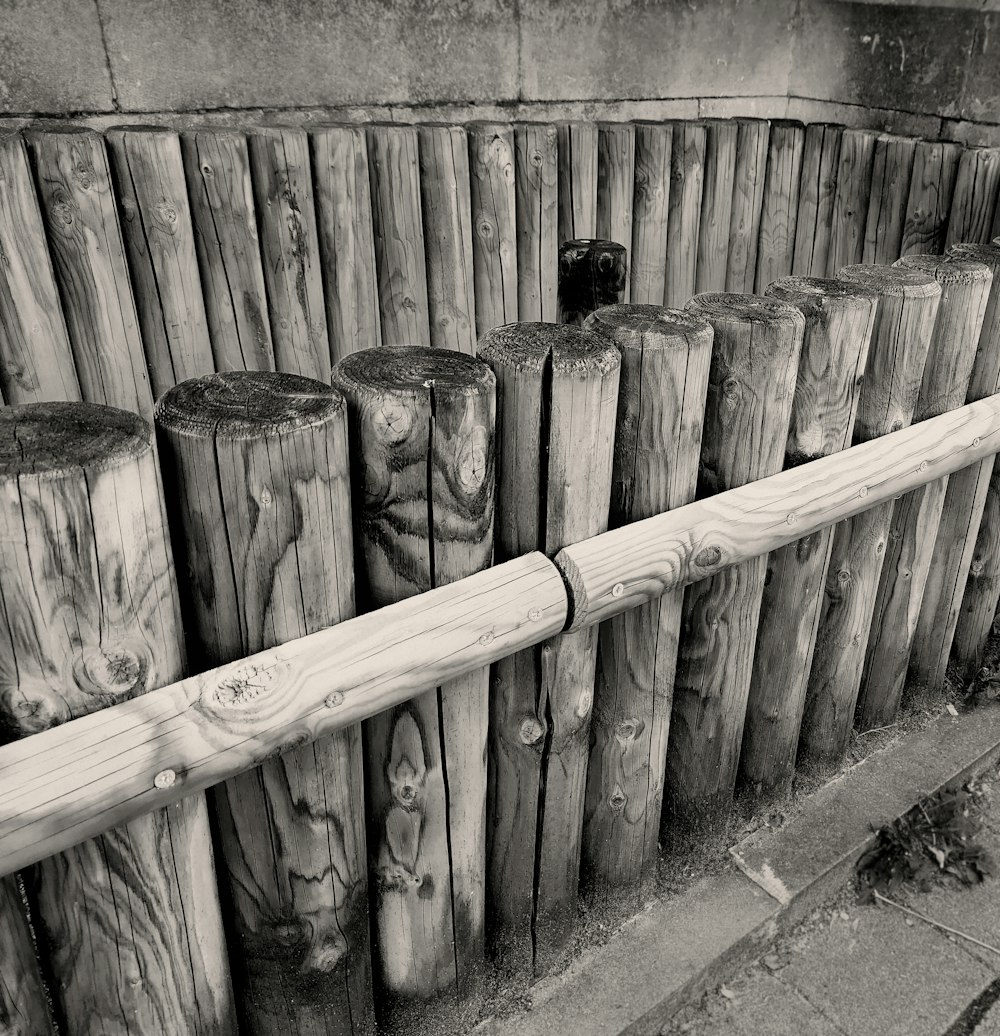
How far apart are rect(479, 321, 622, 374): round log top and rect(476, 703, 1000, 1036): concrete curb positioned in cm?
140

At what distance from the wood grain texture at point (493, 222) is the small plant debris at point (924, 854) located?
2710 mm

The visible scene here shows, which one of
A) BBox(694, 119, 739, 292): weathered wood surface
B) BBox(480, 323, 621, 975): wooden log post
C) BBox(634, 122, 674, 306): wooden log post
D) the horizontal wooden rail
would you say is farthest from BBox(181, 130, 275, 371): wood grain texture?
BBox(694, 119, 739, 292): weathered wood surface

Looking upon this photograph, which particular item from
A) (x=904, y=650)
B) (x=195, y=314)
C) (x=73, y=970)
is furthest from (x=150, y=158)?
(x=904, y=650)

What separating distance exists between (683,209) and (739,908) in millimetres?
3390

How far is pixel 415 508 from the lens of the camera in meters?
1.49

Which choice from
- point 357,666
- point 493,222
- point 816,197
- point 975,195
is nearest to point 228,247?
point 493,222

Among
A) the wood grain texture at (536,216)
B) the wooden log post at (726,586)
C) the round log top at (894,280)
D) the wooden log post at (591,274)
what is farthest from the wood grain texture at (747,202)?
the wooden log post at (726,586)

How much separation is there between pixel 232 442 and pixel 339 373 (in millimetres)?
271

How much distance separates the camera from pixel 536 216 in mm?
3982

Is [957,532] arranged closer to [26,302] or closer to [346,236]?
[346,236]

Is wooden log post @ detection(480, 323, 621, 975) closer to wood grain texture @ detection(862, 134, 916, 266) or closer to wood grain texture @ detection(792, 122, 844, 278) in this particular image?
wood grain texture @ detection(862, 134, 916, 266)

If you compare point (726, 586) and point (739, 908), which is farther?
point (739, 908)

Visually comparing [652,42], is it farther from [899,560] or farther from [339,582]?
[339,582]

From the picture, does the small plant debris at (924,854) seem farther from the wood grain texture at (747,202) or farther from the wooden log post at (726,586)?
the wood grain texture at (747,202)
